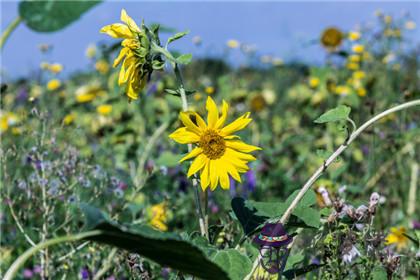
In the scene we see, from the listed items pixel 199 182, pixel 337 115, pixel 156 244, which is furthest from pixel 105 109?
pixel 156 244

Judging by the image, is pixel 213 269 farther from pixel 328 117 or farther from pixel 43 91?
pixel 43 91

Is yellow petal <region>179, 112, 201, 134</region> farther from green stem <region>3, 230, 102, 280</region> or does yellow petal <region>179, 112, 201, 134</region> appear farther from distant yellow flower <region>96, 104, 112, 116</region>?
distant yellow flower <region>96, 104, 112, 116</region>

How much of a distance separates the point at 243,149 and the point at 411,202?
1.88 m

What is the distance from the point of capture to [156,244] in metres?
0.89

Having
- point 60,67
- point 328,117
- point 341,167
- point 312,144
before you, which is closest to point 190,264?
point 328,117

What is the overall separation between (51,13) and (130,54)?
0.46m

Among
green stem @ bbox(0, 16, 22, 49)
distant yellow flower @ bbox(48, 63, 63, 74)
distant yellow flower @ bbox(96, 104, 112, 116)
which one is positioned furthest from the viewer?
distant yellow flower @ bbox(48, 63, 63, 74)

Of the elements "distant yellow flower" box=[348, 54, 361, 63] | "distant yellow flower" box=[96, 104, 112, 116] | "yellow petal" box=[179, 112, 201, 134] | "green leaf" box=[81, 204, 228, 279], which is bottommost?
"distant yellow flower" box=[96, 104, 112, 116]

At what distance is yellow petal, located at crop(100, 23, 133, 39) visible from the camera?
1279 millimetres

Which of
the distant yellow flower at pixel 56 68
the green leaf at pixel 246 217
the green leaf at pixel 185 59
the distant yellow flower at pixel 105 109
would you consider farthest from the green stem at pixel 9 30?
the distant yellow flower at pixel 56 68

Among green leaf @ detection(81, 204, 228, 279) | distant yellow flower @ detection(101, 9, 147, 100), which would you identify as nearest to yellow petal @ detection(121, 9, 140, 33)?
distant yellow flower @ detection(101, 9, 147, 100)

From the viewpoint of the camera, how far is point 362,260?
1286 millimetres

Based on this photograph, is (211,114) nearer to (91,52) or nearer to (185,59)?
(185,59)

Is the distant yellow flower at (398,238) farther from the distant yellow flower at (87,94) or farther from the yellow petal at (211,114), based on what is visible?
the distant yellow flower at (87,94)
